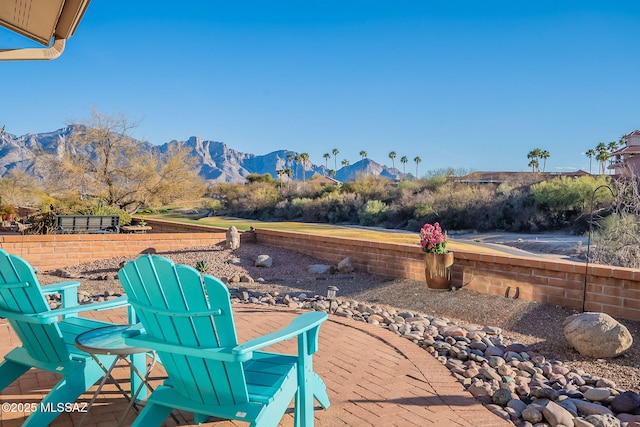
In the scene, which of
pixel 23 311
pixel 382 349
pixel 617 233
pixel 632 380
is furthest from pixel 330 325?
pixel 617 233

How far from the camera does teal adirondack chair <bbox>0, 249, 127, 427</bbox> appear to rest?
239 cm

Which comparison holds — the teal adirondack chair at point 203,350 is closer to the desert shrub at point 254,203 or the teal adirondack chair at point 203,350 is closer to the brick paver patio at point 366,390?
the brick paver patio at point 366,390

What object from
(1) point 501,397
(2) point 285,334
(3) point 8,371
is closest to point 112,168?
(3) point 8,371

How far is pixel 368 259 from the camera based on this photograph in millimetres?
8352

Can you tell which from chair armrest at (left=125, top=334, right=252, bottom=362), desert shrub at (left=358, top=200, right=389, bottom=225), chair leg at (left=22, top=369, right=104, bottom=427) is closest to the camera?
chair armrest at (left=125, top=334, right=252, bottom=362)

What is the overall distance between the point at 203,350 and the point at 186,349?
86mm

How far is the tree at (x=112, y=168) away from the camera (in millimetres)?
20031

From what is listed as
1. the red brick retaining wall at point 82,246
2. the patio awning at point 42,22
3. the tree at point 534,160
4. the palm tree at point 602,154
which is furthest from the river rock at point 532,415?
the tree at point 534,160

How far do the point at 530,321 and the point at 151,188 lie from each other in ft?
59.7

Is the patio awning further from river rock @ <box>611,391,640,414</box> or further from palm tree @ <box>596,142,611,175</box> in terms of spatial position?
palm tree @ <box>596,142,611,175</box>

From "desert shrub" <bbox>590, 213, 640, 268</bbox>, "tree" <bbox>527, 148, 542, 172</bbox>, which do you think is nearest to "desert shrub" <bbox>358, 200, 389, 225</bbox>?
"desert shrub" <bbox>590, 213, 640, 268</bbox>

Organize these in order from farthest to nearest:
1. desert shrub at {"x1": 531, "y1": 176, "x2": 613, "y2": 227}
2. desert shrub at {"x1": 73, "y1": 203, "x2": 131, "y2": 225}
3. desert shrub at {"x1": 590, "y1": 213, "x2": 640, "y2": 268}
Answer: desert shrub at {"x1": 531, "y1": 176, "x2": 613, "y2": 227} < desert shrub at {"x1": 73, "y1": 203, "x2": 131, "y2": 225} < desert shrub at {"x1": 590, "y1": 213, "x2": 640, "y2": 268}

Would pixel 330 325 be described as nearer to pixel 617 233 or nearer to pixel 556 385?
pixel 556 385

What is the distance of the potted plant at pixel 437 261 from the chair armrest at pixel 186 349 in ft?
16.6
